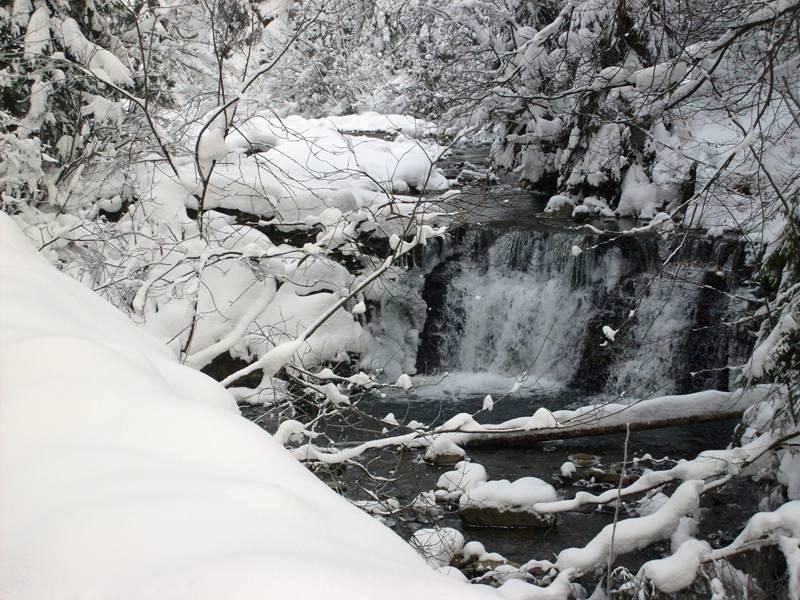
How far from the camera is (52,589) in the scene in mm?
899

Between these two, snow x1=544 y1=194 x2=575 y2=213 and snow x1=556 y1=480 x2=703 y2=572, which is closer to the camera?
snow x1=556 y1=480 x2=703 y2=572

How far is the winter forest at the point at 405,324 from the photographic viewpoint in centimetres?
118

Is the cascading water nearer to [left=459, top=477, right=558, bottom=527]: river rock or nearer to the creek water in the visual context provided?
the creek water

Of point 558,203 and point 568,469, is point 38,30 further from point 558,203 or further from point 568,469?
point 558,203

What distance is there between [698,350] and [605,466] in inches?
104

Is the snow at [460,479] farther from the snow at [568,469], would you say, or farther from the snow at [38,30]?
the snow at [38,30]

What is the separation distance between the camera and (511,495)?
250 inches

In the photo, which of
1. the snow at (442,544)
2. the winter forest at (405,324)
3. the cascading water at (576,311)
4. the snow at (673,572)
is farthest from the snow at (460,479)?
the snow at (673,572)

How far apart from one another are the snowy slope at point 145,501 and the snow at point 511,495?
16.4ft

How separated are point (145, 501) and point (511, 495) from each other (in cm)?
564

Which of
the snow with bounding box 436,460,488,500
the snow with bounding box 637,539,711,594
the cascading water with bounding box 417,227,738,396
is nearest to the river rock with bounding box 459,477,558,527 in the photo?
the snow with bounding box 436,460,488,500

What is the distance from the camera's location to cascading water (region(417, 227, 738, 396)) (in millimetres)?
9047

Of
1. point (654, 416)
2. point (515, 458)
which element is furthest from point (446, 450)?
point (654, 416)

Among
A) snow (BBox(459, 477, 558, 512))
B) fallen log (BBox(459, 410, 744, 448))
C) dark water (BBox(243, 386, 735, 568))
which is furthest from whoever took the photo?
fallen log (BBox(459, 410, 744, 448))
